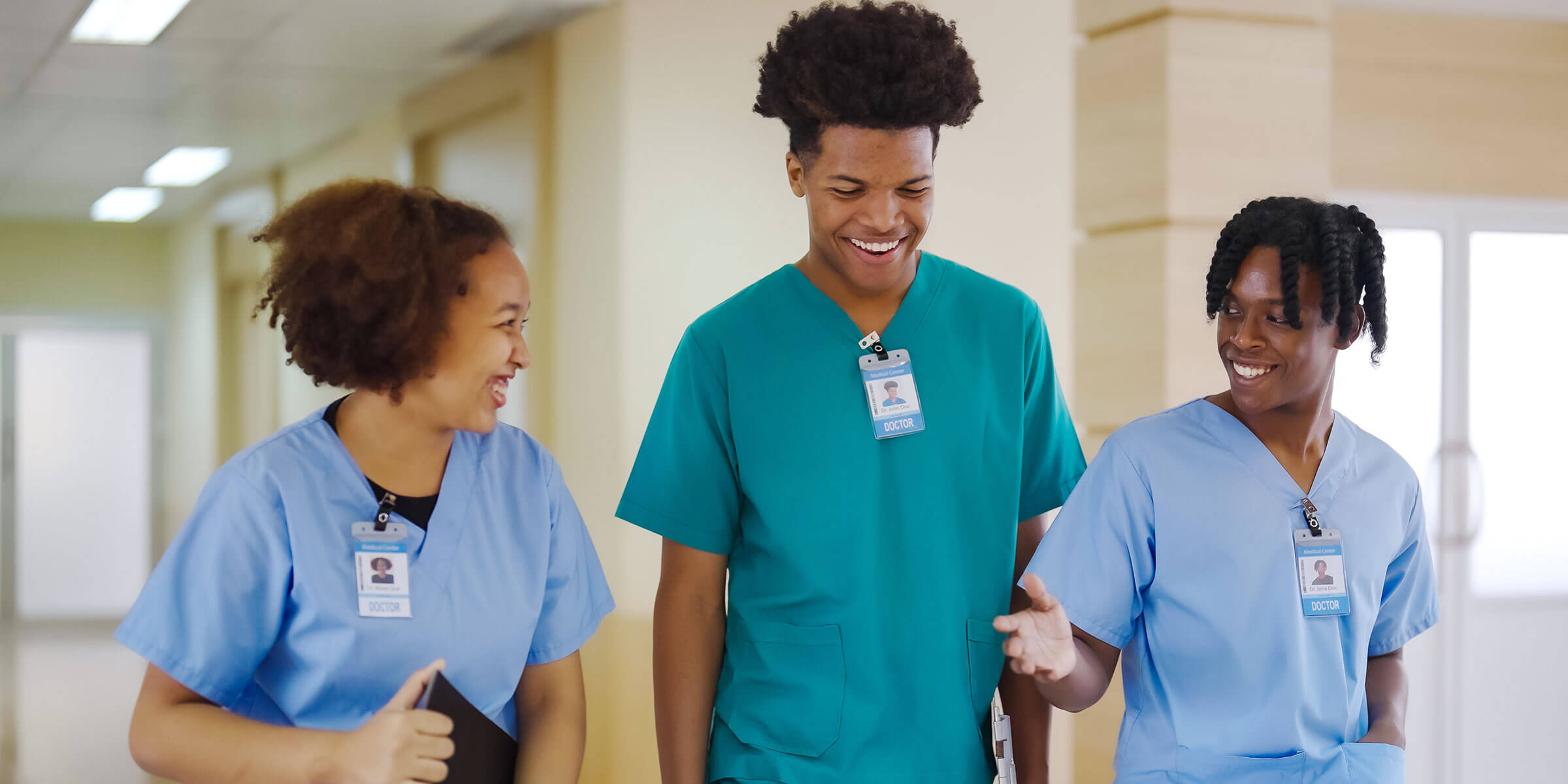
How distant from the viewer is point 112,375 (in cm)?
972

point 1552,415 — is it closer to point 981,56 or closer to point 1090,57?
point 981,56

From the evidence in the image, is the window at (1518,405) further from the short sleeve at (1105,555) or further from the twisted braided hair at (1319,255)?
the short sleeve at (1105,555)

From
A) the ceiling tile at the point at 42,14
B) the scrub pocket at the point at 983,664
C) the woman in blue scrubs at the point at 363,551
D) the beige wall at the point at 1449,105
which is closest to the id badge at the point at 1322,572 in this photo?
the scrub pocket at the point at 983,664

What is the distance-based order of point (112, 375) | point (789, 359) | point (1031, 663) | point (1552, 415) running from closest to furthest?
point (1031, 663), point (789, 359), point (1552, 415), point (112, 375)

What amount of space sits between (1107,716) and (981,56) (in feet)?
7.87

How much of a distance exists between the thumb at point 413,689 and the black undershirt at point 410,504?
0.69ft

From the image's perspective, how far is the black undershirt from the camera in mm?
1416

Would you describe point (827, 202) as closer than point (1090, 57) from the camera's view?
Yes

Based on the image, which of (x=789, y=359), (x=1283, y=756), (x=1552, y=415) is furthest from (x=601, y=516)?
(x=1552, y=415)

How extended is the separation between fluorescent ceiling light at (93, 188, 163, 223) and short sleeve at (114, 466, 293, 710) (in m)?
7.21

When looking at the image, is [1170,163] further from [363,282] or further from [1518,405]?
[1518,405]

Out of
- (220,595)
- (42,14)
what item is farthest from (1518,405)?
(42,14)

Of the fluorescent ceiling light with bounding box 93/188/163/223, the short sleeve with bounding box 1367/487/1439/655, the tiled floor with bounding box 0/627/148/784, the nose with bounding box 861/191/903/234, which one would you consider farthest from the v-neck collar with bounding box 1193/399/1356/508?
the fluorescent ceiling light with bounding box 93/188/163/223

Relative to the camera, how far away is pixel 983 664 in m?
1.55
